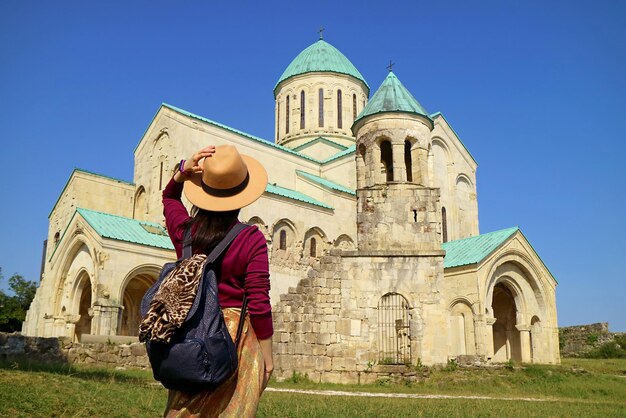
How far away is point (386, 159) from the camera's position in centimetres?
1559

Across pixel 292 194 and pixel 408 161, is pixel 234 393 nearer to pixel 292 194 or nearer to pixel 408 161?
pixel 408 161

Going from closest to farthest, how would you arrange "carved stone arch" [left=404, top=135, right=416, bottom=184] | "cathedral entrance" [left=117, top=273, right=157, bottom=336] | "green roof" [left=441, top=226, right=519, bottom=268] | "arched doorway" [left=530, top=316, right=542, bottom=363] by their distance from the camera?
"carved stone arch" [left=404, top=135, right=416, bottom=184], "green roof" [left=441, top=226, right=519, bottom=268], "arched doorway" [left=530, top=316, right=542, bottom=363], "cathedral entrance" [left=117, top=273, right=157, bottom=336]

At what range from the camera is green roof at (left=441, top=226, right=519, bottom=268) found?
19059 mm

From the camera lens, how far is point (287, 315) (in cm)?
1234

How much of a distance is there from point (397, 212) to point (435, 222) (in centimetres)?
92

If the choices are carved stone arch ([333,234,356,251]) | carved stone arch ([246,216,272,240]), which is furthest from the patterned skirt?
carved stone arch ([333,234,356,251])

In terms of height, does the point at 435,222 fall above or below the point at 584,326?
above

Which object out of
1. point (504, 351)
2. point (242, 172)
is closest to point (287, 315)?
point (242, 172)

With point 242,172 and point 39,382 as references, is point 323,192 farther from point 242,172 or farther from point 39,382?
point 242,172

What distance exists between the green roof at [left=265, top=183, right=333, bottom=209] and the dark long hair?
19333 millimetres

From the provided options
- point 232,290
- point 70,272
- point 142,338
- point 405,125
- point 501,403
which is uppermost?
point 405,125

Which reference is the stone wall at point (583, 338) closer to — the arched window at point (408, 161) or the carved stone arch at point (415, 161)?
the arched window at point (408, 161)

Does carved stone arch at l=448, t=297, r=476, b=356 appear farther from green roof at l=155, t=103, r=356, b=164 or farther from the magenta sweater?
the magenta sweater

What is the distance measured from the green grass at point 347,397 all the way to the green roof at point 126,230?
8.57m
